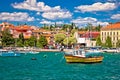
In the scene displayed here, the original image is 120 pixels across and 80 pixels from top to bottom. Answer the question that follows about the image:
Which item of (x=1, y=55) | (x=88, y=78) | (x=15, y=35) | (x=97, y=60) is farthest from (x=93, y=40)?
(x=88, y=78)

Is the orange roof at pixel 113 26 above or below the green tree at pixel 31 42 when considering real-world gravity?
above

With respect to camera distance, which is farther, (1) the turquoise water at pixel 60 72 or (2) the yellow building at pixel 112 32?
(2) the yellow building at pixel 112 32

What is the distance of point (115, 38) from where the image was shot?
12562 cm

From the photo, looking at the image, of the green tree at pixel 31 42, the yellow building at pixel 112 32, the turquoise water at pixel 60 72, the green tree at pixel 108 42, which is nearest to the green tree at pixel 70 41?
the yellow building at pixel 112 32

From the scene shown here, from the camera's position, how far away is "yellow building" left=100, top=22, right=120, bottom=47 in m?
125

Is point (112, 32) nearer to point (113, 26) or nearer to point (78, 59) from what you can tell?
point (113, 26)

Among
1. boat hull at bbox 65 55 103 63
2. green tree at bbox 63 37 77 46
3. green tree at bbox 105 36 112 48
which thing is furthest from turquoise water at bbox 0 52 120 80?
green tree at bbox 63 37 77 46

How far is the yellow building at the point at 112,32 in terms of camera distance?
125 m

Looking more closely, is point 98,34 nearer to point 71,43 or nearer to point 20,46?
point 71,43

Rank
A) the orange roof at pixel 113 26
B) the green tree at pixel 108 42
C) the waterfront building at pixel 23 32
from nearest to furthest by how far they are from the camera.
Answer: the green tree at pixel 108 42 → the orange roof at pixel 113 26 → the waterfront building at pixel 23 32

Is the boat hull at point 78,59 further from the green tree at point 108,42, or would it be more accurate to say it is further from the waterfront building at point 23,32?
the waterfront building at point 23,32

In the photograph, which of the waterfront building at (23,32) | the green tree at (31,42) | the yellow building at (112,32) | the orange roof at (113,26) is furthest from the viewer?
the waterfront building at (23,32)

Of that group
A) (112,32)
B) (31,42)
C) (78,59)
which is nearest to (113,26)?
(112,32)

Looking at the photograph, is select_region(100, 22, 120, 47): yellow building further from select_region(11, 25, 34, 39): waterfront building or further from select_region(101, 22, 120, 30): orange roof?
select_region(11, 25, 34, 39): waterfront building
